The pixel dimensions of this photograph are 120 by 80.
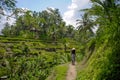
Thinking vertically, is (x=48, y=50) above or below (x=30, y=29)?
below

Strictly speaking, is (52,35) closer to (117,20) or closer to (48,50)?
(48,50)

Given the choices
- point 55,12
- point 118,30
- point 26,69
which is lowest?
point 26,69

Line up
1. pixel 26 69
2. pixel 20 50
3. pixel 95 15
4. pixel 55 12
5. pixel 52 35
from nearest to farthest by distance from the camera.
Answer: pixel 95 15, pixel 26 69, pixel 20 50, pixel 52 35, pixel 55 12

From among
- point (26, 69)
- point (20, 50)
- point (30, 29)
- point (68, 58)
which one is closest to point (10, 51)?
point (20, 50)

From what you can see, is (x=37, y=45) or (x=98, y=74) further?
(x=37, y=45)

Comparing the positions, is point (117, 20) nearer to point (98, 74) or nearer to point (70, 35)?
point (98, 74)

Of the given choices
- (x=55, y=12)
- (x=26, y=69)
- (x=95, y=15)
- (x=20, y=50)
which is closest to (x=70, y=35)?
(x=55, y=12)

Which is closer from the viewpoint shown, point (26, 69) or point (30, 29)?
point (26, 69)

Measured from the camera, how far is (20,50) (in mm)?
61875

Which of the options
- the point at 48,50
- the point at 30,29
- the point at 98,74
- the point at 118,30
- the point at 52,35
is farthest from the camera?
the point at 30,29

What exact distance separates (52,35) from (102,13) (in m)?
76.2

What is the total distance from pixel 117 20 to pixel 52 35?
3160 inches

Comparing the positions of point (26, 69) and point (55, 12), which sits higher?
point (55, 12)

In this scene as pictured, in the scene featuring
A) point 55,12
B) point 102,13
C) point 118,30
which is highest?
point 55,12
